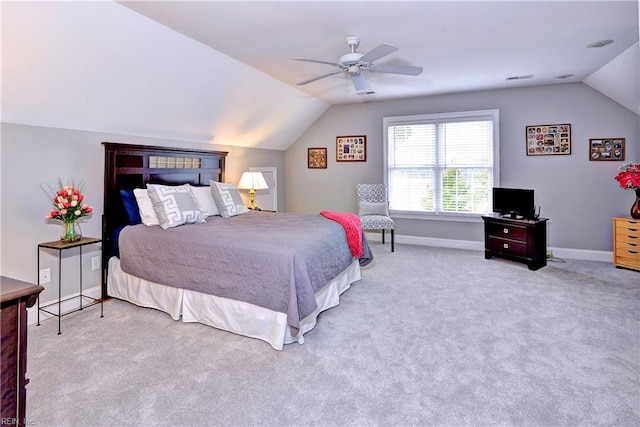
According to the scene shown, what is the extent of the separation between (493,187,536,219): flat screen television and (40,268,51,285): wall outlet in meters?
5.38

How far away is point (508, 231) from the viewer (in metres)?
4.58

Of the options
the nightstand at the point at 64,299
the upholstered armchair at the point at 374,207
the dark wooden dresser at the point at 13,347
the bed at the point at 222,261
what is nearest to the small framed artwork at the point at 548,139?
the upholstered armchair at the point at 374,207

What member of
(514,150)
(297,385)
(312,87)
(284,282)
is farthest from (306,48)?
(514,150)

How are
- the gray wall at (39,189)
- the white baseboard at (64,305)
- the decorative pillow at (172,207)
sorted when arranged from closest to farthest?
the gray wall at (39,189)
the white baseboard at (64,305)
the decorative pillow at (172,207)

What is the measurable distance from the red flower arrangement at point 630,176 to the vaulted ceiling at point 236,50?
80 centimetres

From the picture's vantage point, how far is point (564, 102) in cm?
477

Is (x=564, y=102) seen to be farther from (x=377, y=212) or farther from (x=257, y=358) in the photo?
(x=257, y=358)

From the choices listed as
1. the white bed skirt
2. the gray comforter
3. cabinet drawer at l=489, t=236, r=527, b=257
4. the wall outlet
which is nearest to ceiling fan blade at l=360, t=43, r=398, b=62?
the gray comforter

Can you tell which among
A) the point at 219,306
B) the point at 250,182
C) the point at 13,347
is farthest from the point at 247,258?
the point at 250,182

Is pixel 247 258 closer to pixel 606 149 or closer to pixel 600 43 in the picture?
pixel 600 43

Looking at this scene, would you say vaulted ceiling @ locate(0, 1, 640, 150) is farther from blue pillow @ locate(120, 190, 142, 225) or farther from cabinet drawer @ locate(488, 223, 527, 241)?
cabinet drawer @ locate(488, 223, 527, 241)

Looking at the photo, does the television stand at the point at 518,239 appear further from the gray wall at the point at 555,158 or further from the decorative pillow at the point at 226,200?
the decorative pillow at the point at 226,200

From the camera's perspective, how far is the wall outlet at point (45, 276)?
9.75ft

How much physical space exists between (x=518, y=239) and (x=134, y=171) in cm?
482
